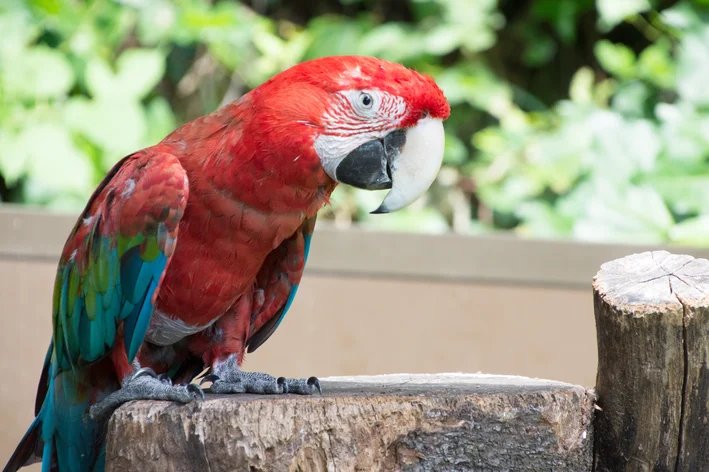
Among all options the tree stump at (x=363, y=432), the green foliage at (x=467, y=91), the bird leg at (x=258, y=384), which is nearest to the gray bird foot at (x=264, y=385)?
the bird leg at (x=258, y=384)

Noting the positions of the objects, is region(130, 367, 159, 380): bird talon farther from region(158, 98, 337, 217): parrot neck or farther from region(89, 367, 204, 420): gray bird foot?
region(158, 98, 337, 217): parrot neck

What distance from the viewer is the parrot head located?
1.61 meters

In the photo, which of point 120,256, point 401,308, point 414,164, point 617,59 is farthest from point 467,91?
point 120,256

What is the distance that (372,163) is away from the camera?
1.64m

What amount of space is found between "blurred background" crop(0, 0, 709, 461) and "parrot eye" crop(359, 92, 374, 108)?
1.93 m

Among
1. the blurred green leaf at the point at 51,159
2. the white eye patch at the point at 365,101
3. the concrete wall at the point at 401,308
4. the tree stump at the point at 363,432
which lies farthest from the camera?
the blurred green leaf at the point at 51,159

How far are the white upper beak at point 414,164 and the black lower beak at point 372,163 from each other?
13 mm

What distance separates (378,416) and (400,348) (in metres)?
2.14

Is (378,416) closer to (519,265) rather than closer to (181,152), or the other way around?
(181,152)

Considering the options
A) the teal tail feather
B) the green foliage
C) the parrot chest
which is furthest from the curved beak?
the green foliage

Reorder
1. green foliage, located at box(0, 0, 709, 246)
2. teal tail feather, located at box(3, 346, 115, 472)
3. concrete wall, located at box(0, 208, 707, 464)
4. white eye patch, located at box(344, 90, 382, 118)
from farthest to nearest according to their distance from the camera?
green foliage, located at box(0, 0, 709, 246)
concrete wall, located at box(0, 208, 707, 464)
teal tail feather, located at box(3, 346, 115, 472)
white eye patch, located at box(344, 90, 382, 118)

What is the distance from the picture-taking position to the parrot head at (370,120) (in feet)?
5.28

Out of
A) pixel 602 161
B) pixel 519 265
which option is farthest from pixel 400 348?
pixel 602 161

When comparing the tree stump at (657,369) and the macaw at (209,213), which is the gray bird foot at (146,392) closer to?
the macaw at (209,213)
